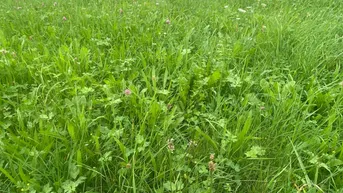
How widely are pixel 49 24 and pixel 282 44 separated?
2.40 metres

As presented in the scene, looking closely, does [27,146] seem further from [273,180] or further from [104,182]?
[273,180]

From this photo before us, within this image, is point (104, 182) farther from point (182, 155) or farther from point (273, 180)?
point (273, 180)

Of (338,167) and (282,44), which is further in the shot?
(282,44)

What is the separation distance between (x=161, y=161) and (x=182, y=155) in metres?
0.11

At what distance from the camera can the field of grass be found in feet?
4.78

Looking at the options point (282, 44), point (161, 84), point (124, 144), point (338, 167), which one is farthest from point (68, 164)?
point (282, 44)

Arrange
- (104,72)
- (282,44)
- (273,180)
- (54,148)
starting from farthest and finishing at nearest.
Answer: (282,44) → (104,72) → (54,148) → (273,180)

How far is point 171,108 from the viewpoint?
194 cm

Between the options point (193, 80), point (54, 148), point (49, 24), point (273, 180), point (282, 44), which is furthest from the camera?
point (49, 24)

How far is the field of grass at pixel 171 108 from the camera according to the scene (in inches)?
57.3

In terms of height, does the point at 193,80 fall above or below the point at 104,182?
above

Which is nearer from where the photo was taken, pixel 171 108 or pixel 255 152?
pixel 255 152

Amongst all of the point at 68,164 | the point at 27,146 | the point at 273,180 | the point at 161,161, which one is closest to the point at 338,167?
the point at 273,180

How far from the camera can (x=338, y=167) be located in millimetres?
1499
